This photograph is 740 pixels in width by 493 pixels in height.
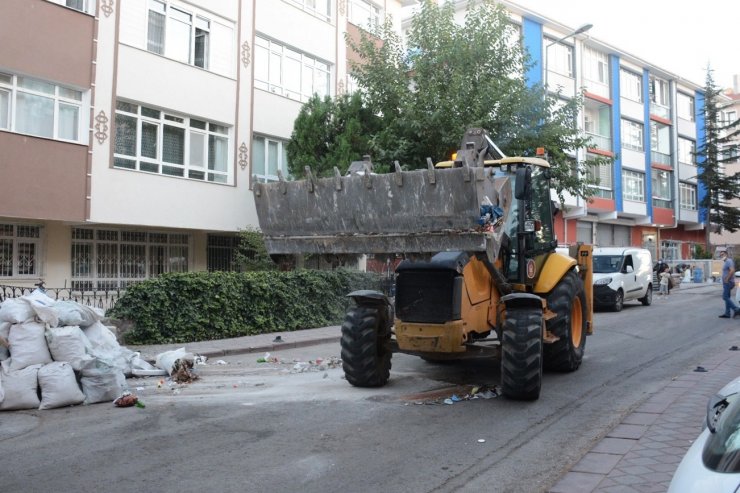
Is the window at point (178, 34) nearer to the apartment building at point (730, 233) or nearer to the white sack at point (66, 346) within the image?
the white sack at point (66, 346)

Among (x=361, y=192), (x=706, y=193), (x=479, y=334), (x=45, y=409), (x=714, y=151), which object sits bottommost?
(x=45, y=409)

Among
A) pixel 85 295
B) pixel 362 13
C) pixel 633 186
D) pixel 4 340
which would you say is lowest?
pixel 4 340

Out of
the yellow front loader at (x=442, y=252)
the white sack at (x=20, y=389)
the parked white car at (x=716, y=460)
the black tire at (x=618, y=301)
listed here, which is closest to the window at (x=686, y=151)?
the black tire at (x=618, y=301)

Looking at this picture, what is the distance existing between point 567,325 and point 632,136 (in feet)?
120

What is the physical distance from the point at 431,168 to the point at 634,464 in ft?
10.7

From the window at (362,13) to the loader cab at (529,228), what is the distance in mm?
15871

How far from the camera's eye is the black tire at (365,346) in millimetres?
7742

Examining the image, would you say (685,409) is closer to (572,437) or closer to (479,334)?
(572,437)

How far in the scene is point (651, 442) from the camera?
211 inches

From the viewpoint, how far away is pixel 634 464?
4820mm

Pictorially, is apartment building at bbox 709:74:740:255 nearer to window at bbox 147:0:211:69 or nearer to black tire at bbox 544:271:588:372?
window at bbox 147:0:211:69

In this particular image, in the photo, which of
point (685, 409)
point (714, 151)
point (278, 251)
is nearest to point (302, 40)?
point (278, 251)

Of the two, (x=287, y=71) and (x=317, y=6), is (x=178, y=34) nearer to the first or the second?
(x=287, y=71)

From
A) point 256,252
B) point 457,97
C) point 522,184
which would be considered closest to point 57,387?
point 522,184
